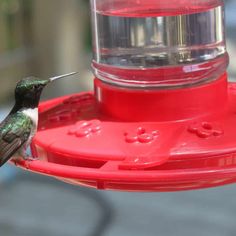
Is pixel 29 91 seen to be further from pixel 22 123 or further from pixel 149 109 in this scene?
pixel 149 109

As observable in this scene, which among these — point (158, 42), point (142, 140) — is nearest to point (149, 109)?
point (142, 140)

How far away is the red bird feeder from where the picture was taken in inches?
43.1

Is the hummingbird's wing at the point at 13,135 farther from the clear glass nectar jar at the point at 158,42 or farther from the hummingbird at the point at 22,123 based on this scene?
the clear glass nectar jar at the point at 158,42

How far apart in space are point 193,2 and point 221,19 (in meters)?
0.14

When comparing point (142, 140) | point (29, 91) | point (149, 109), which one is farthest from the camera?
point (29, 91)

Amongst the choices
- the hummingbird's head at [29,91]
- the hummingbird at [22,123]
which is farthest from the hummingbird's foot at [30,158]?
the hummingbird's head at [29,91]

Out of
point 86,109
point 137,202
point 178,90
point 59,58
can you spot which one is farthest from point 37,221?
point 59,58

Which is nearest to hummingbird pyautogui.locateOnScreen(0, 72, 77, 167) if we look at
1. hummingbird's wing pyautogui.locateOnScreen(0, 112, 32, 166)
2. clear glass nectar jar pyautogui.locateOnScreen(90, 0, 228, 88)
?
Answer: hummingbird's wing pyautogui.locateOnScreen(0, 112, 32, 166)

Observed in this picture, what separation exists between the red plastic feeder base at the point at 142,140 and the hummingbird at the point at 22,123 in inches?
1.1

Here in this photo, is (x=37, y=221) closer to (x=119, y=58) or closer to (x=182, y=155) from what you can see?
(x=119, y=58)

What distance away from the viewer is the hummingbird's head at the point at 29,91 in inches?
55.3

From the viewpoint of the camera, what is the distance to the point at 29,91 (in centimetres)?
142

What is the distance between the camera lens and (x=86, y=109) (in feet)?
4.76

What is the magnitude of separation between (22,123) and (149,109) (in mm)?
271
